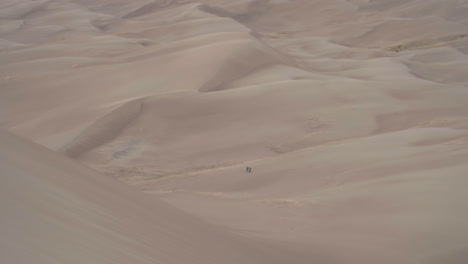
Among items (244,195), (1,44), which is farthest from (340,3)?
(244,195)

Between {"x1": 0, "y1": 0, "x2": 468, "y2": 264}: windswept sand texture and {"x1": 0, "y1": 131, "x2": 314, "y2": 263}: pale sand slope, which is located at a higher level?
A: {"x1": 0, "y1": 131, "x2": 314, "y2": 263}: pale sand slope

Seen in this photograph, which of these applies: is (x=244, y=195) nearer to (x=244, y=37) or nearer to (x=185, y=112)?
(x=185, y=112)

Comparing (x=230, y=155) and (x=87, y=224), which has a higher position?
(x=87, y=224)

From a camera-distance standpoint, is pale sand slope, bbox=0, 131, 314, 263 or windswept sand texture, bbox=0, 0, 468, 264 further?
windswept sand texture, bbox=0, 0, 468, 264

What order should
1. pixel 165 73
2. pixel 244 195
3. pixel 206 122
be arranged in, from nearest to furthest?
pixel 244 195, pixel 206 122, pixel 165 73

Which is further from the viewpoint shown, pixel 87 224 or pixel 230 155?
pixel 230 155
